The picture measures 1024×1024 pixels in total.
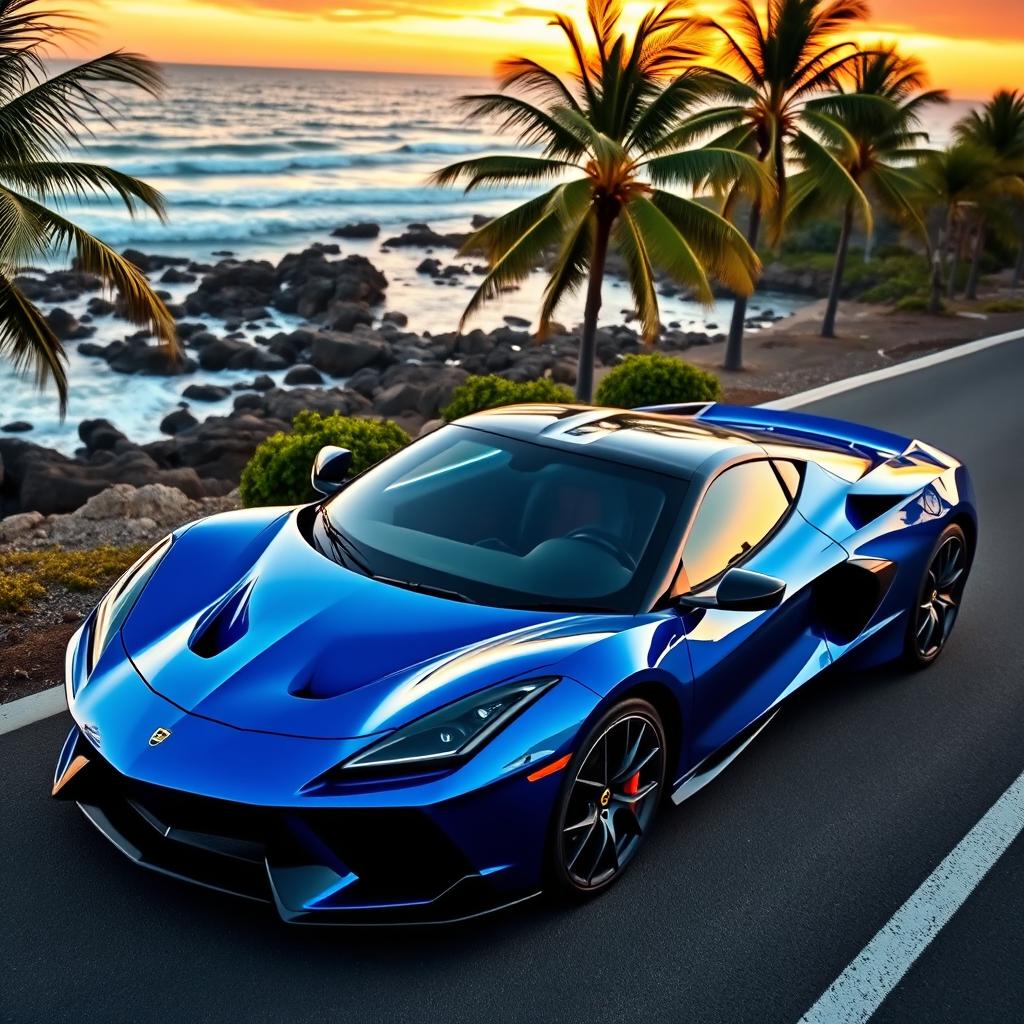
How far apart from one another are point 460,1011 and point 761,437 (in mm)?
3416

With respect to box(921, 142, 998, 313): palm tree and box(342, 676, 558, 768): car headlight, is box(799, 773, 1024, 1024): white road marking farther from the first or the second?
box(921, 142, 998, 313): palm tree

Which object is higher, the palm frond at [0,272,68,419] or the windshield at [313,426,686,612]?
the windshield at [313,426,686,612]

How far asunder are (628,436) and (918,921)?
231cm

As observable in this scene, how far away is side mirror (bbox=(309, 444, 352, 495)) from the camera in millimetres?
5656

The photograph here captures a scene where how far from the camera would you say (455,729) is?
3801 millimetres

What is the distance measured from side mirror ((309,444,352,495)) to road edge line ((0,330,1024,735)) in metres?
1.58

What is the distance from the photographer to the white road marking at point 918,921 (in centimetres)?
379

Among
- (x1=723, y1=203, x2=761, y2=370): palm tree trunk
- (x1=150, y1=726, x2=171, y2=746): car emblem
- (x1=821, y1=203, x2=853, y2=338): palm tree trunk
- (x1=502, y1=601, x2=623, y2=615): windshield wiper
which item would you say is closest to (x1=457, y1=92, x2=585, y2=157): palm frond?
(x1=723, y1=203, x2=761, y2=370): palm tree trunk

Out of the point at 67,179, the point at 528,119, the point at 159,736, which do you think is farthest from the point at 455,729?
the point at 528,119

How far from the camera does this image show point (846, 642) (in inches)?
217

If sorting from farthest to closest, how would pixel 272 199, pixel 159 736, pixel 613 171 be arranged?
pixel 272 199
pixel 613 171
pixel 159 736

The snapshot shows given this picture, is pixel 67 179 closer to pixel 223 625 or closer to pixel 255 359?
pixel 223 625

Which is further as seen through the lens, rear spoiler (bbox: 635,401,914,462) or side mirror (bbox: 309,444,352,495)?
rear spoiler (bbox: 635,401,914,462)

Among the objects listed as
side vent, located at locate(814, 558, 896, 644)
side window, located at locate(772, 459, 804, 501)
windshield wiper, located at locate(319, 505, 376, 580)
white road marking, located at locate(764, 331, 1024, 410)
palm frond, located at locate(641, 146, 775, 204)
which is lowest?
white road marking, located at locate(764, 331, 1024, 410)
